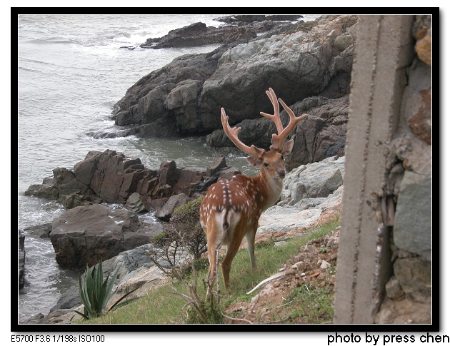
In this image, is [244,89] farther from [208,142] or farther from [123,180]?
[123,180]

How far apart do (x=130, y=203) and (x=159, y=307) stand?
44.0 ft

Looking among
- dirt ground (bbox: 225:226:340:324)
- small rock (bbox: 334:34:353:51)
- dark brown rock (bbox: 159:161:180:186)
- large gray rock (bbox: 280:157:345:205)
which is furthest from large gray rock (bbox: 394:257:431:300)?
small rock (bbox: 334:34:353:51)

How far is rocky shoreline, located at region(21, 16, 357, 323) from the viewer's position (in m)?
14.8

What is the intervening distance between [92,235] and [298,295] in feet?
37.2

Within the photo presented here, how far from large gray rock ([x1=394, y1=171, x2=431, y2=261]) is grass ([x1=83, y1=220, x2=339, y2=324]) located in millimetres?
1225

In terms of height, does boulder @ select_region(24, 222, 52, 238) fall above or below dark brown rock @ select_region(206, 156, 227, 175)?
below

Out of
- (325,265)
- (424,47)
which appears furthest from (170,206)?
(424,47)

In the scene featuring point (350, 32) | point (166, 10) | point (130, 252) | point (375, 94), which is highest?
point (350, 32)

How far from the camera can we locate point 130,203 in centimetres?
2147

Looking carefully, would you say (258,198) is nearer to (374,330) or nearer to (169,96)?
(374,330)

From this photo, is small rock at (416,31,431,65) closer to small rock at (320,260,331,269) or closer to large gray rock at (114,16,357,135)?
small rock at (320,260,331,269)

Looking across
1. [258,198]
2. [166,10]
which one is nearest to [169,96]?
[258,198]

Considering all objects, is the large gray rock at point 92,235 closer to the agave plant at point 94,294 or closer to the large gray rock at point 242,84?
the large gray rock at point 242,84

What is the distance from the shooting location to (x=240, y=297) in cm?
747
